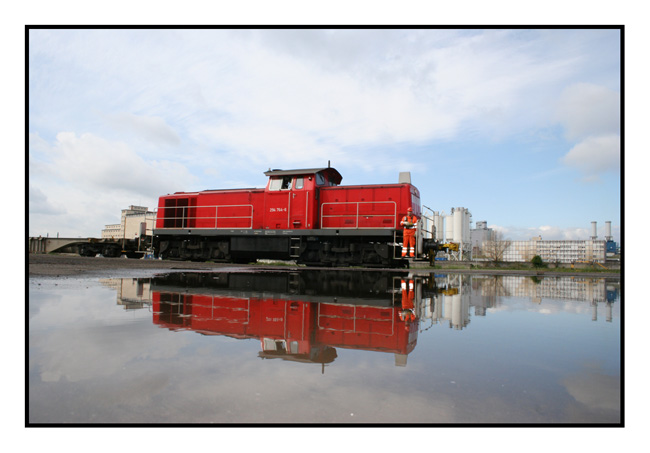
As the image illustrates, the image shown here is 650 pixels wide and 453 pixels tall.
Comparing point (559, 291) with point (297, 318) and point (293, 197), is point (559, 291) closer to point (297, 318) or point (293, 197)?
point (297, 318)

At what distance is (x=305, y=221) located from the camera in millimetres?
15344

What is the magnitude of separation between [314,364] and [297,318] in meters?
1.52

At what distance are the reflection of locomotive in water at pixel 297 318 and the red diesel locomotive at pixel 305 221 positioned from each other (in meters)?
8.30

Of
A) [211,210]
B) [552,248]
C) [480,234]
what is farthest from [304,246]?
[552,248]

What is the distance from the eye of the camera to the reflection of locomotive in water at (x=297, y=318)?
3.11 m

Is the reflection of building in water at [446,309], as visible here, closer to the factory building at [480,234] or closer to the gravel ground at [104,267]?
the gravel ground at [104,267]

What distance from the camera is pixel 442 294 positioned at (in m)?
6.95

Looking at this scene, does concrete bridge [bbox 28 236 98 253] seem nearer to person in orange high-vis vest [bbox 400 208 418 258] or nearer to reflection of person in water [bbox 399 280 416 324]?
person in orange high-vis vest [bbox 400 208 418 258]

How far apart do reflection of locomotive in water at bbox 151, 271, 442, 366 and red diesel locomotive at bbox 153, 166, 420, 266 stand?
327 inches

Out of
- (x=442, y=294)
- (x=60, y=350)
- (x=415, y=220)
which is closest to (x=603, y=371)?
(x=60, y=350)

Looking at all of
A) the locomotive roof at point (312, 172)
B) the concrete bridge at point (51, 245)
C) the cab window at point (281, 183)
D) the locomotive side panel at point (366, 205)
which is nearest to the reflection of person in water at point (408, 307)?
the locomotive side panel at point (366, 205)

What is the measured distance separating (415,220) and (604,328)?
1005cm

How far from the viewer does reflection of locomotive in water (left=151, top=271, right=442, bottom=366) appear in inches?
122

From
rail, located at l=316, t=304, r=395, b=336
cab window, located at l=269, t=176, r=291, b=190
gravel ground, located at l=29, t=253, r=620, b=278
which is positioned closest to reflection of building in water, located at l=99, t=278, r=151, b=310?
rail, located at l=316, t=304, r=395, b=336
